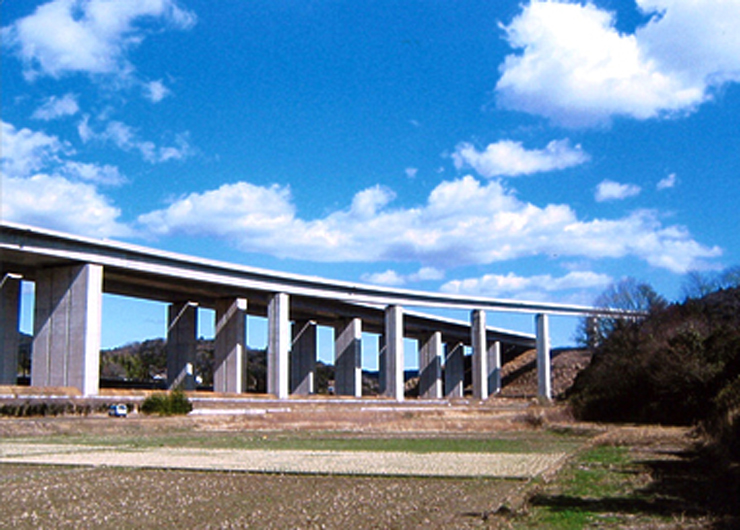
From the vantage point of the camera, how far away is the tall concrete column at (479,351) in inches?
4277

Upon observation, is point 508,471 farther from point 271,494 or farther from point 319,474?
point 271,494

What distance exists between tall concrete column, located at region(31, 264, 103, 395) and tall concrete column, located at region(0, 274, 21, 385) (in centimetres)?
168

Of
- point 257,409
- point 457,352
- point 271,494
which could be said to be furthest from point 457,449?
point 457,352

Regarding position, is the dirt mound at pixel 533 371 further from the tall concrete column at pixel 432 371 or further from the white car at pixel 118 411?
the white car at pixel 118 411

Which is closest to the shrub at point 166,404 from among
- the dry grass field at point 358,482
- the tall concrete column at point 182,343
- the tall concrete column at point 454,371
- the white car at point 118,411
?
the white car at point 118,411

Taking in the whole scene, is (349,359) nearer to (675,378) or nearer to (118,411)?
(118,411)

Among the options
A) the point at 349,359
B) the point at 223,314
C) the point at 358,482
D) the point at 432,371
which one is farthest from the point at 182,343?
the point at 358,482

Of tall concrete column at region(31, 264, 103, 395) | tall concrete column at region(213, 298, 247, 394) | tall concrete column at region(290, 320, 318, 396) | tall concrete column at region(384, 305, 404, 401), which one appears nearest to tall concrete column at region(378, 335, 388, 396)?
tall concrete column at region(384, 305, 404, 401)

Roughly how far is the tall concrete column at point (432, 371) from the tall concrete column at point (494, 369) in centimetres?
1317

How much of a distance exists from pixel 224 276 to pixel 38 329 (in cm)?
1803

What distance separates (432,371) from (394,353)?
26.8m

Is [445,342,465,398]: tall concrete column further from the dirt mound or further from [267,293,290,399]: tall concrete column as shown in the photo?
[267,293,290,399]: tall concrete column

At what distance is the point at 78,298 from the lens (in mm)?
63156

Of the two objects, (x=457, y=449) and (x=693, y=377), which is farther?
(x=693, y=377)
